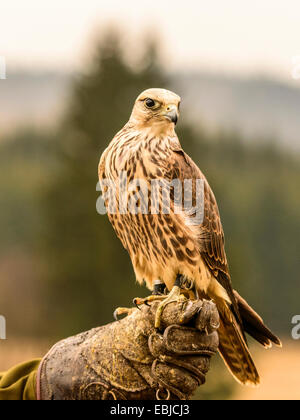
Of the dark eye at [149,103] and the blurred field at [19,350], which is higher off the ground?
the dark eye at [149,103]

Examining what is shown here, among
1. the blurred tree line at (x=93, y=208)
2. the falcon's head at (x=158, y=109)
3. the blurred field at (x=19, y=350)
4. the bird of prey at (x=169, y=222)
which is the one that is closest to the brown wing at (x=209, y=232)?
the bird of prey at (x=169, y=222)

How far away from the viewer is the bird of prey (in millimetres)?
1581

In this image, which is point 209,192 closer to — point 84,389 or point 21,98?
point 84,389

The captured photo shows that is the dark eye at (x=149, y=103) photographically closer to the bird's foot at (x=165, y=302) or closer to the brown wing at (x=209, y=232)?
the brown wing at (x=209, y=232)

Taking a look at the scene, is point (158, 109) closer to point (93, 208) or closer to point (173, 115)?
point (173, 115)

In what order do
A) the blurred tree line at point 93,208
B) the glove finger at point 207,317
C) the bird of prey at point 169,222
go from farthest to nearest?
1. the blurred tree line at point 93,208
2. the bird of prey at point 169,222
3. the glove finger at point 207,317

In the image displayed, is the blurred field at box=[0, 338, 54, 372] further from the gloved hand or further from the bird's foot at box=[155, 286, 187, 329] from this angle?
the bird's foot at box=[155, 286, 187, 329]

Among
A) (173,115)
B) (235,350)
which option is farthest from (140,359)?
(173,115)

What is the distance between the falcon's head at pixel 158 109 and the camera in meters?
1.52

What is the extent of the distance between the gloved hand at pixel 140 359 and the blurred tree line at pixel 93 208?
0.69 meters

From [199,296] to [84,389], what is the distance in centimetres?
40

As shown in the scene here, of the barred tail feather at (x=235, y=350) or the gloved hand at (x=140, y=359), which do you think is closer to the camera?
the gloved hand at (x=140, y=359)

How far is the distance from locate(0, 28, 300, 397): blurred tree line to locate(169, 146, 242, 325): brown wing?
552mm
